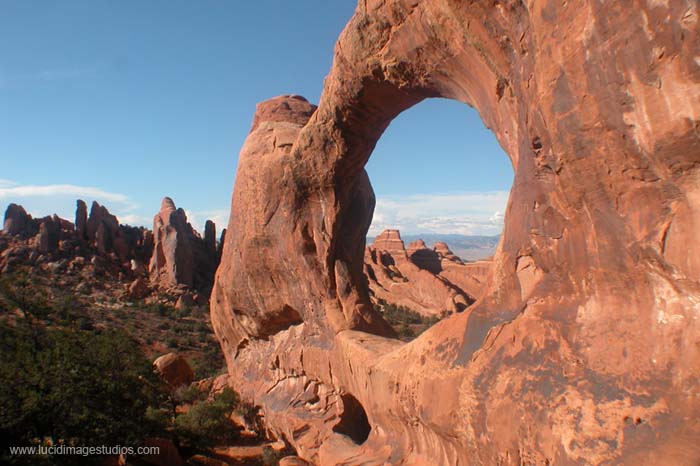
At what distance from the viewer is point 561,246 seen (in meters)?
3.33

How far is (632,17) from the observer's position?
2584 millimetres

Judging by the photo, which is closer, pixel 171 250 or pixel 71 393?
pixel 71 393

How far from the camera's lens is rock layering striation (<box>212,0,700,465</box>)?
2.56 meters

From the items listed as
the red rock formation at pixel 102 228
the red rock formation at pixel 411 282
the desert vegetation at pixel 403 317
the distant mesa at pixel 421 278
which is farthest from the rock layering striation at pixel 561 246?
the red rock formation at pixel 102 228

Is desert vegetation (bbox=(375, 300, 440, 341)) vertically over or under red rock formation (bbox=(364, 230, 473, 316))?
under

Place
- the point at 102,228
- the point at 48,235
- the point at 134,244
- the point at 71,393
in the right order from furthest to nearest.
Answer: the point at 134,244, the point at 102,228, the point at 48,235, the point at 71,393

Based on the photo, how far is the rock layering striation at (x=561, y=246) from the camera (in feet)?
8.40

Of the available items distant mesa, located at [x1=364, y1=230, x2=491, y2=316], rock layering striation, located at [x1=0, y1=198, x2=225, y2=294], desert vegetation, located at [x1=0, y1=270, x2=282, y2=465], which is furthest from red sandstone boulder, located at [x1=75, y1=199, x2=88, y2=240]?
desert vegetation, located at [x1=0, y1=270, x2=282, y2=465]

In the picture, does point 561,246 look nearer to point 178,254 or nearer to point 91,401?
point 91,401

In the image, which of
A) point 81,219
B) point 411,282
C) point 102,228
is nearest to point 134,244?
point 102,228

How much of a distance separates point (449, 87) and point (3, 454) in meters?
6.34

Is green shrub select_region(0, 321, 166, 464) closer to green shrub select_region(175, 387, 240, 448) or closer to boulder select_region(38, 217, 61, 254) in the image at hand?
green shrub select_region(175, 387, 240, 448)

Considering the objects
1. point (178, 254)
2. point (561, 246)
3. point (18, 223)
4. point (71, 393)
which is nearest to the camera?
point (561, 246)

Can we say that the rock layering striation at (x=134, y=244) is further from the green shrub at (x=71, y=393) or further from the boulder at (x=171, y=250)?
the green shrub at (x=71, y=393)
